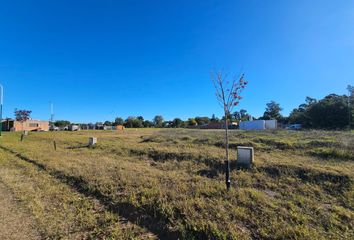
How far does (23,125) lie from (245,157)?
217 ft

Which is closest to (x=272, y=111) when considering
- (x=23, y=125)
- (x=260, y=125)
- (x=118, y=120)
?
(x=260, y=125)

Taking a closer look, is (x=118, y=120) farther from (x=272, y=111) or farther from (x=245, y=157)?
(x=245, y=157)

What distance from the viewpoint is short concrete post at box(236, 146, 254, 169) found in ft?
23.1

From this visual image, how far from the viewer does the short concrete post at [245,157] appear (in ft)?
23.1

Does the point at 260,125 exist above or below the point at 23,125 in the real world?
below

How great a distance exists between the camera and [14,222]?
142 inches

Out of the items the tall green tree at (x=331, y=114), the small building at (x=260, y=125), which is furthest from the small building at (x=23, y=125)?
the tall green tree at (x=331, y=114)

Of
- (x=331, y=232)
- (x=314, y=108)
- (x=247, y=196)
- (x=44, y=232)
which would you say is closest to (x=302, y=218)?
(x=331, y=232)

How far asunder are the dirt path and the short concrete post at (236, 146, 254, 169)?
598 centimetres

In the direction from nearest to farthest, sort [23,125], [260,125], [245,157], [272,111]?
[245,157]
[260,125]
[23,125]
[272,111]

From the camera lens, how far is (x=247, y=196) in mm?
4441

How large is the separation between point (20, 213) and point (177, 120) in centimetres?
9096

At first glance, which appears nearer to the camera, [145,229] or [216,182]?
[145,229]

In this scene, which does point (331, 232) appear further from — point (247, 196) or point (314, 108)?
point (314, 108)
